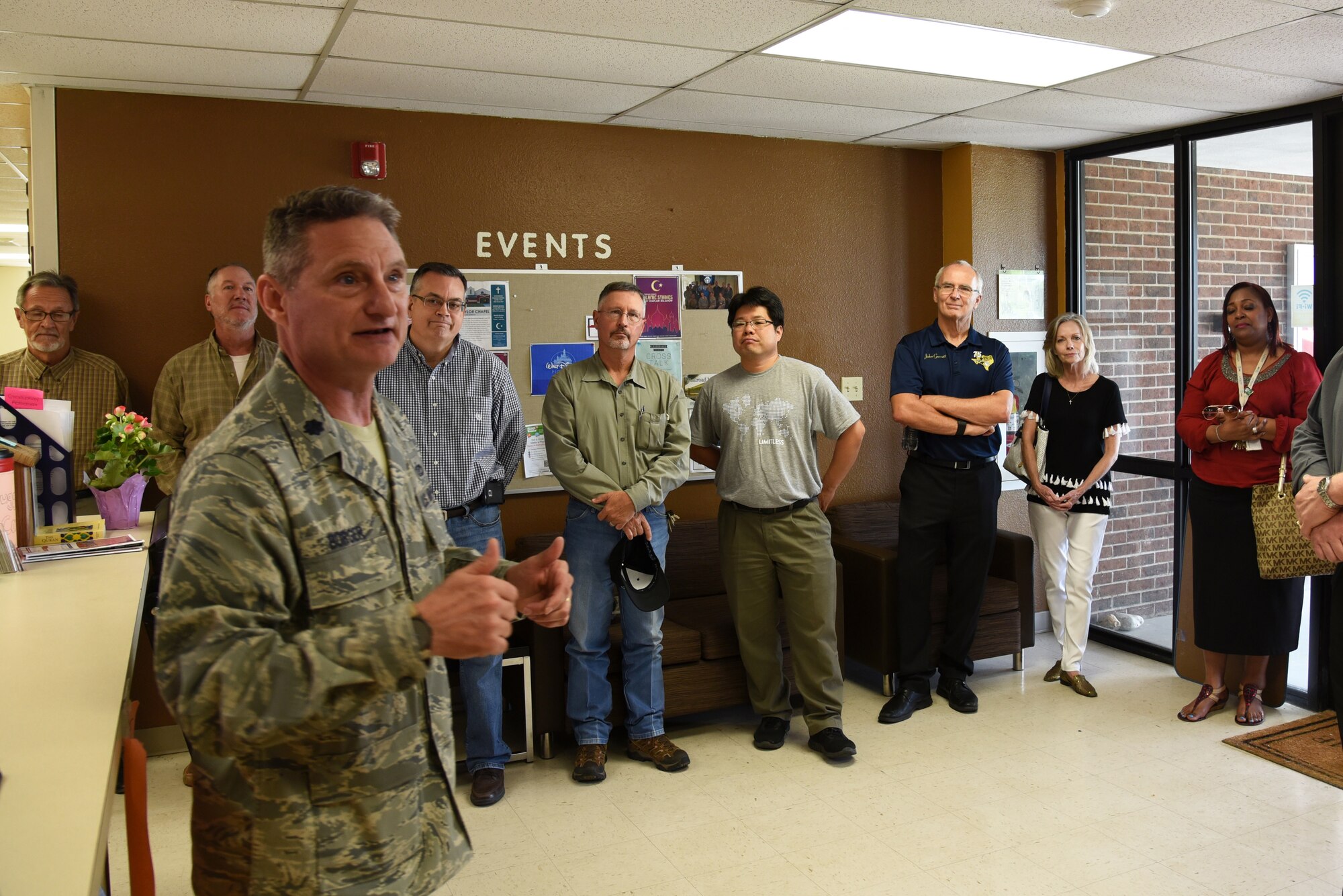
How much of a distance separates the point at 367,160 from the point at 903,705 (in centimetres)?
319

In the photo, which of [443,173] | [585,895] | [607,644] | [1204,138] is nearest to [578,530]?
[607,644]

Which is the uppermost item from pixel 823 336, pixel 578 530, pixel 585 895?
pixel 823 336

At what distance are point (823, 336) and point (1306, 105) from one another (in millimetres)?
2319

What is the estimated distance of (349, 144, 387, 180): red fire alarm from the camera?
4301 millimetres

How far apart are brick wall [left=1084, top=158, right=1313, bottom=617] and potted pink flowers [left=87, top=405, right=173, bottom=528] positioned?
4485 mm

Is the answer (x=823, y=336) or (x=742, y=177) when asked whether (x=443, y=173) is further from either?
(x=823, y=336)

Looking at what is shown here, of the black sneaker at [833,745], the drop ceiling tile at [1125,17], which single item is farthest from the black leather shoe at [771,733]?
the drop ceiling tile at [1125,17]

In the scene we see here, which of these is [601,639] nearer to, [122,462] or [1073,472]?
[122,462]

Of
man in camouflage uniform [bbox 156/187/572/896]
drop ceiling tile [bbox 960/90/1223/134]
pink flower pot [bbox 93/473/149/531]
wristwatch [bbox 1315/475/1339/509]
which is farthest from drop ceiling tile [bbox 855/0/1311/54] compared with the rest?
pink flower pot [bbox 93/473/149/531]

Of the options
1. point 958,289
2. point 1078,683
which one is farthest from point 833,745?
point 958,289

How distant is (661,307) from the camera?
4.91m

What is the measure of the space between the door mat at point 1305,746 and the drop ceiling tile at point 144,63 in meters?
4.34

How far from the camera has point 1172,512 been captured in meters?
5.18

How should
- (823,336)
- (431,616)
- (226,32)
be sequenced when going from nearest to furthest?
(431,616) → (226,32) → (823,336)
